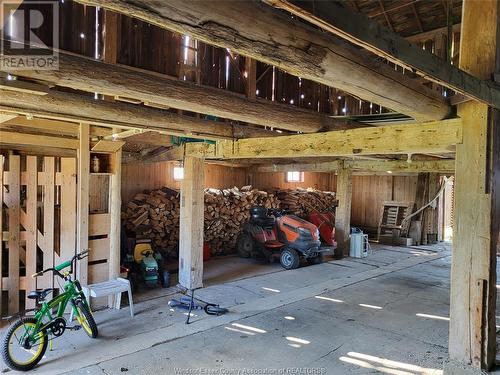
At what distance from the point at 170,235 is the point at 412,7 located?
5.66 meters

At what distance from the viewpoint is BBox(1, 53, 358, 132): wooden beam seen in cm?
219

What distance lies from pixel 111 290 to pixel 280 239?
154 inches

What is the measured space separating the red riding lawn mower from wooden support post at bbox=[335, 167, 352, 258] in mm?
727

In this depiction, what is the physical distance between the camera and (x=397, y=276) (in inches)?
257

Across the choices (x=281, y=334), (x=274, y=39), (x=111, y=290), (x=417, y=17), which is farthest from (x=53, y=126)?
(x=417, y=17)

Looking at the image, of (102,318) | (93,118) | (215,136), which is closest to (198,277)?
(102,318)

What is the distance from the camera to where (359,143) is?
3.47 m

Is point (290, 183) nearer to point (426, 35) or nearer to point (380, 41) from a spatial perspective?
point (426, 35)

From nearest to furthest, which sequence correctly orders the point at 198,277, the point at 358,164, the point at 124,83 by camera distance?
the point at 124,83 < the point at 198,277 < the point at 358,164

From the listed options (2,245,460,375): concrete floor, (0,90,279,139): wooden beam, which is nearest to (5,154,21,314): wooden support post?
(2,245,460,375): concrete floor

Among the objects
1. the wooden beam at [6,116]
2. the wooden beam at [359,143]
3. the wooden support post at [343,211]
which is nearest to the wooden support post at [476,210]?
the wooden beam at [359,143]

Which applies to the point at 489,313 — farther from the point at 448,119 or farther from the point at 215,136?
the point at 215,136

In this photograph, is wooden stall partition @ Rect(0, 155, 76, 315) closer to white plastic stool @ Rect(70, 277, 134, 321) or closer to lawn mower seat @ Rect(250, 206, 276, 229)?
white plastic stool @ Rect(70, 277, 134, 321)

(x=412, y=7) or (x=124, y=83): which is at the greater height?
(x=412, y=7)
